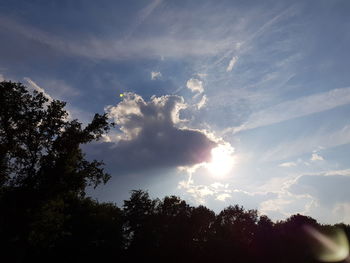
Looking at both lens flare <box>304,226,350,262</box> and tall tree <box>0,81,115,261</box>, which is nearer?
tall tree <box>0,81,115,261</box>

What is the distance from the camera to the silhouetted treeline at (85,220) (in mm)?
28391

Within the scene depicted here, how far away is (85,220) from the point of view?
185 feet

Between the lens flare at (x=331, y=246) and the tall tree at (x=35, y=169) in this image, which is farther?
the lens flare at (x=331, y=246)

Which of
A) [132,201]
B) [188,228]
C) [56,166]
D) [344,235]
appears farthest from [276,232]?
[56,166]

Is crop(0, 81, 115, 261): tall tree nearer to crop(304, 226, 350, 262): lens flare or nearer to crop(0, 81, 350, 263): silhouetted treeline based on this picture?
crop(0, 81, 350, 263): silhouetted treeline

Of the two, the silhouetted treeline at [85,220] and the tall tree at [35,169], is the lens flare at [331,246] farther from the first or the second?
the tall tree at [35,169]

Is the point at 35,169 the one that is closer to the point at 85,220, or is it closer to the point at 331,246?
the point at 85,220

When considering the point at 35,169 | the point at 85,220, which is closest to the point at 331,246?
the point at 85,220

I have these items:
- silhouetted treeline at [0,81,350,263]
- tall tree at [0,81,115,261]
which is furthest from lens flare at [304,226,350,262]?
tall tree at [0,81,115,261]

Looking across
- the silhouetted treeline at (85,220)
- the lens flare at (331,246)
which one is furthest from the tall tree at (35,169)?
the lens flare at (331,246)

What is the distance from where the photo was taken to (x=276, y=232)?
91125 millimetres

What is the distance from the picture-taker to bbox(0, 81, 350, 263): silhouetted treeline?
28.4 meters

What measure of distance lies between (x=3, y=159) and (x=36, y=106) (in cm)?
624

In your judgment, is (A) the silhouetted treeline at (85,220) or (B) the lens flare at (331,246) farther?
(B) the lens flare at (331,246)
